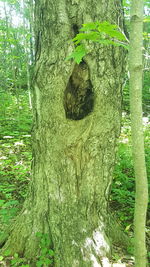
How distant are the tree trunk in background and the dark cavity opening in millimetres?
740

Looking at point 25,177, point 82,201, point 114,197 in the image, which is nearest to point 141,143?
point 82,201

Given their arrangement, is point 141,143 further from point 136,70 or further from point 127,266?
point 127,266

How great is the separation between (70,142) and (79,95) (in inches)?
15.6

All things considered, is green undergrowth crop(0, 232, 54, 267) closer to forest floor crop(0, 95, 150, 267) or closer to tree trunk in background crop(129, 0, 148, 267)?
forest floor crop(0, 95, 150, 267)

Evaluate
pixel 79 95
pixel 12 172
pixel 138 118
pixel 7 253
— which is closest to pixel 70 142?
pixel 79 95

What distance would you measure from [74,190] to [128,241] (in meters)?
0.92

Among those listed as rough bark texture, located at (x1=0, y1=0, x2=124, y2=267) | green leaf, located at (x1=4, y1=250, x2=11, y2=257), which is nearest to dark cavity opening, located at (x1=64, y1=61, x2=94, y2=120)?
rough bark texture, located at (x1=0, y1=0, x2=124, y2=267)

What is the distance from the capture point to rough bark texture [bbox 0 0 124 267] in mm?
1666

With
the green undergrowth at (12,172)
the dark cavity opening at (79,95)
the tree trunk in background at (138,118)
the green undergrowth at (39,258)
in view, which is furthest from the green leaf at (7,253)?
the dark cavity opening at (79,95)

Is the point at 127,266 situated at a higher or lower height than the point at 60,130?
lower

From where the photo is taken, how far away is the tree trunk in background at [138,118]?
0.95m

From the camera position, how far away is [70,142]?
69.3 inches

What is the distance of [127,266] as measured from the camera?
189 cm

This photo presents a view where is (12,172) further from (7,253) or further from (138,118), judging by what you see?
(138,118)
